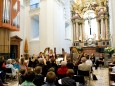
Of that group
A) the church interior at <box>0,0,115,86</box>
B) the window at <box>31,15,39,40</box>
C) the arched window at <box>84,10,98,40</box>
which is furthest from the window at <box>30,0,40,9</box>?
the arched window at <box>84,10,98,40</box>

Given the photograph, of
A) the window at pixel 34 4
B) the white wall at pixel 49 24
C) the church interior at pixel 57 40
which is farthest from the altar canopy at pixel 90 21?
the window at pixel 34 4

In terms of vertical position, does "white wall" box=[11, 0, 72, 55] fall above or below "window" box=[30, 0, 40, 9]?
below

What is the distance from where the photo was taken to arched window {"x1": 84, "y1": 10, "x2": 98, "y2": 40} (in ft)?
82.8

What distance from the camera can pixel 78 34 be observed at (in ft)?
83.7

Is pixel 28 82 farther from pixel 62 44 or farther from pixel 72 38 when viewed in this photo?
pixel 72 38

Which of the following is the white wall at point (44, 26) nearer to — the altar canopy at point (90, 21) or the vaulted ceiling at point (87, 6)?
the altar canopy at point (90, 21)

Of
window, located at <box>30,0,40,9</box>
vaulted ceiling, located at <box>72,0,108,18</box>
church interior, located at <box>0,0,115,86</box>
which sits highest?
vaulted ceiling, located at <box>72,0,108,18</box>

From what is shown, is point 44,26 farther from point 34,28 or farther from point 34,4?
point 34,4

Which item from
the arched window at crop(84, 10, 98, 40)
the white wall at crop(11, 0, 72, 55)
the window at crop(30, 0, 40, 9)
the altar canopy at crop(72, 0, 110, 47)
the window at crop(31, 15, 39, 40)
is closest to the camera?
the white wall at crop(11, 0, 72, 55)

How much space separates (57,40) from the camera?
19516 mm

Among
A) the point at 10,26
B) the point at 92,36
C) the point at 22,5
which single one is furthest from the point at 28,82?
the point at 92,36

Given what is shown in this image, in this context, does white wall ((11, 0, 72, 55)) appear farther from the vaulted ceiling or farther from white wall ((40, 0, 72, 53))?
the vaulted ceiling

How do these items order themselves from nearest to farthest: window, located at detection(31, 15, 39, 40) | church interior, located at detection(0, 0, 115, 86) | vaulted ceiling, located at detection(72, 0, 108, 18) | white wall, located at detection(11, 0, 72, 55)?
church interior, located at detection(0, 0, 115, 86) → white wall, located at detection(11, 0, 72, 55) → window, located at detection(31, 15, 39, 40) → vaulted ceiling, located at detection(72, 0, 108, 18)

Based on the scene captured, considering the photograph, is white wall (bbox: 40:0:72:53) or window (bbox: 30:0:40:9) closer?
white wall (bbox: 40:0:72:53)
